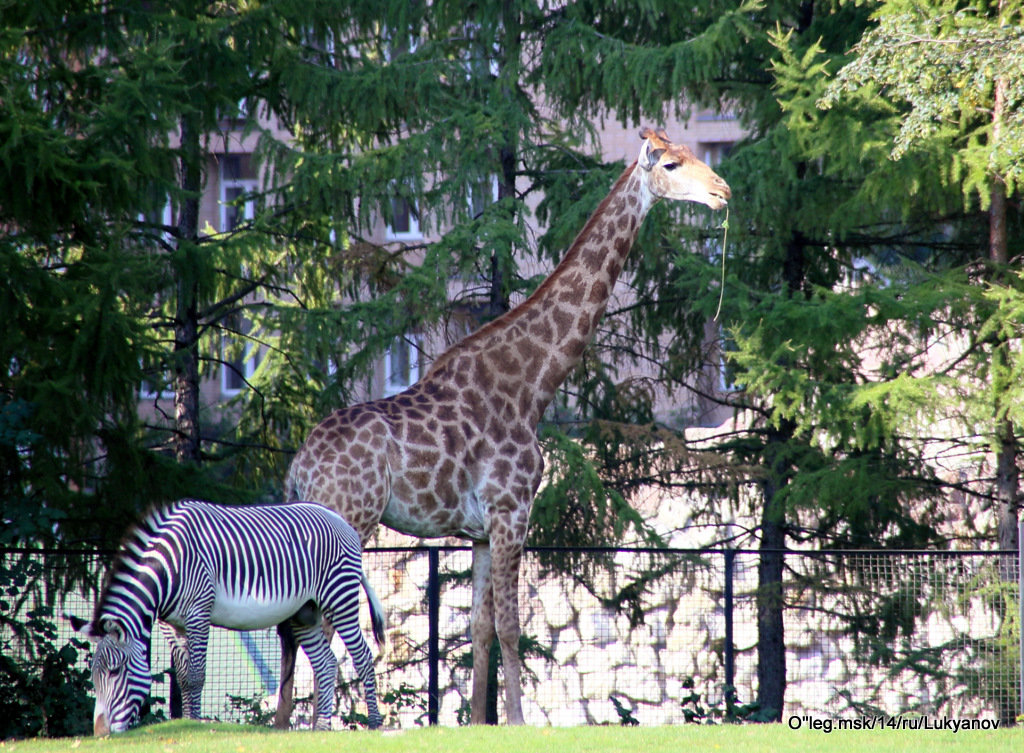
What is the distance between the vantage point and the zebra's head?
662 cm

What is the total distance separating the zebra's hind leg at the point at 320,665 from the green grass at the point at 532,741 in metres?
0.35

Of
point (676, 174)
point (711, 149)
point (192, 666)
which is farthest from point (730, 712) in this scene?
point (711, 149)

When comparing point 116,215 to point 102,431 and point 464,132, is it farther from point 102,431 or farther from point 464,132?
point 464,132

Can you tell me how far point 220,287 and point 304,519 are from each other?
23.2 ft

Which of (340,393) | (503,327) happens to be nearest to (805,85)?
(503,327)

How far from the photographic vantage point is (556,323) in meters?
8.88

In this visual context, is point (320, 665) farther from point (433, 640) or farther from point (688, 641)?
point (688, 641)

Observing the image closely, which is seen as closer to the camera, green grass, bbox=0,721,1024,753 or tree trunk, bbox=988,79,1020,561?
green grass, bbox=0,721,1024,753

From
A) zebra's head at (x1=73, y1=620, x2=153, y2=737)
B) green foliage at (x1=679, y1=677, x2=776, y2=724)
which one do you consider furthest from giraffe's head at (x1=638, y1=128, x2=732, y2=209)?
zebra's head at (x1=73, y1=620, x2=153, y2=737)

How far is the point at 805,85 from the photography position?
36.8 feet

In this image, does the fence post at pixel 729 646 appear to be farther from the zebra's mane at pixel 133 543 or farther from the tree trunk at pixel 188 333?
the tree trunk at pixel 188 333

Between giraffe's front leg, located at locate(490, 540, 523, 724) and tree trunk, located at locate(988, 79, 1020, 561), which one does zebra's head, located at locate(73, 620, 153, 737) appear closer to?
giraffe's front leg, located at locate(490, 540, 523, 724)

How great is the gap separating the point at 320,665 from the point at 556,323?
3.04 m

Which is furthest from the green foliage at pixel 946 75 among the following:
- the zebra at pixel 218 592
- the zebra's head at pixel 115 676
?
the zebra's head at pixel 115 676
